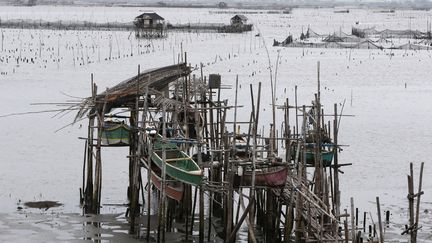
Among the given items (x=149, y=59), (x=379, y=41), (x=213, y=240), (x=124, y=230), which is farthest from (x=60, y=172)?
(x=379, y=41)

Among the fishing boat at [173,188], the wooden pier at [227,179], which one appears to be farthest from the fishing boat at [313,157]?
the fishing boat at [173,188]

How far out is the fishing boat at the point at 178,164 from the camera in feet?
51.9

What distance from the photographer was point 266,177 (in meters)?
15.6

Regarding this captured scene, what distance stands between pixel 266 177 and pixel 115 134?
531cm

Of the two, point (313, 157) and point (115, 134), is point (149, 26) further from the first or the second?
→ point (313, 157)

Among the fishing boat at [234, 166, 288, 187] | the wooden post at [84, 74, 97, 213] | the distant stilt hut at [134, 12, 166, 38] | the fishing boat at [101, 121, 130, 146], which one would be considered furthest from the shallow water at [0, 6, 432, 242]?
the fishing boat at [234, 166, 288, 187]

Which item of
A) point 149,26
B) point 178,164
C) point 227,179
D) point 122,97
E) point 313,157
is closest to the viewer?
point 227,179

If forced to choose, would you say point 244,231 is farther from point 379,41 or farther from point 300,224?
point 379,41

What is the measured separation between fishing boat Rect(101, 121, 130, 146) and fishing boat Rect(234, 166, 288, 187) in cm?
466

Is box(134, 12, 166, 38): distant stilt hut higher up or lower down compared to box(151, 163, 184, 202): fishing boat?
higher up

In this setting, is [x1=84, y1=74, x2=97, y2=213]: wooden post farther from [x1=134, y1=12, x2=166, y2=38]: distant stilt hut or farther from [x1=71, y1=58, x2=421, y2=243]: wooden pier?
[x1=134, y1=12, x2=166, y2=38]: distant stilt hut

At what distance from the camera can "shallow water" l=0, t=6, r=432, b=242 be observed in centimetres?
2022

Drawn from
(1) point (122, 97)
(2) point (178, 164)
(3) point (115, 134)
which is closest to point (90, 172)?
(3) point (115, 134)

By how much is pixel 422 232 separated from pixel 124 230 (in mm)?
5777
